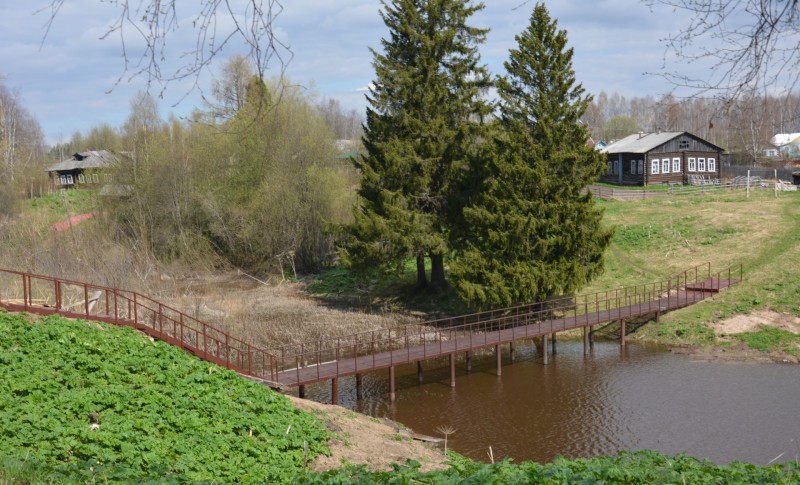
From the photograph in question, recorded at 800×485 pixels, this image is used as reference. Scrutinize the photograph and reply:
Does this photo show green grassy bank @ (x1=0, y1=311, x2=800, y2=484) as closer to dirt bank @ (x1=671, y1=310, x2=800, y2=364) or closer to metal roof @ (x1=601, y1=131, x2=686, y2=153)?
dirt bank @ (x1=671, y1=310, x2=800, y2=364)

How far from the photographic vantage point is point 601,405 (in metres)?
20.6

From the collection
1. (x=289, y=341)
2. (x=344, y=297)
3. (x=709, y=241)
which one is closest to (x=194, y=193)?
(x=344, y=297)

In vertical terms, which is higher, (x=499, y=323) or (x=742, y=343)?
(x=499, y=323)

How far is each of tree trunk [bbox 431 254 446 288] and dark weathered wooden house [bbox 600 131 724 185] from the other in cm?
2667

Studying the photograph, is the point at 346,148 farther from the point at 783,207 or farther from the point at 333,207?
the point at 783,207

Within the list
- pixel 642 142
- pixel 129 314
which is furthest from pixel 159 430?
pixel 642 142

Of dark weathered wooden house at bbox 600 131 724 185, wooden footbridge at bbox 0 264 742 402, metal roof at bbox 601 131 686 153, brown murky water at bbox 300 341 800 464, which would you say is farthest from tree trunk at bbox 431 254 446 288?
dark weathered wooden house at bbox 600 131 724 185

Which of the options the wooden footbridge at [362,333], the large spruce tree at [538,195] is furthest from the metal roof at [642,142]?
the large spruce tree at [538,195]

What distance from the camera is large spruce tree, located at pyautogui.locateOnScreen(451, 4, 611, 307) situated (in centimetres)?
2758

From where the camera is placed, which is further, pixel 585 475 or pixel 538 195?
pixel 538 195

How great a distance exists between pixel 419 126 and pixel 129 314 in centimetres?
1549

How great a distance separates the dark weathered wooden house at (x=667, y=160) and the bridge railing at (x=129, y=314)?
124 feet

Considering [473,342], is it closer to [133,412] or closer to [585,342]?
[585,342]

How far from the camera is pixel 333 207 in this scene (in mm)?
41156
